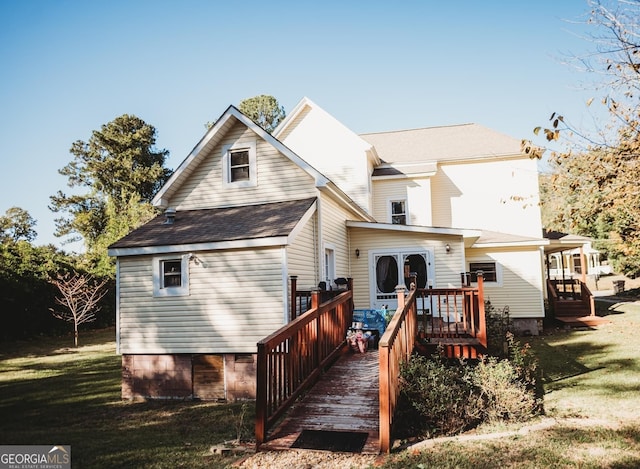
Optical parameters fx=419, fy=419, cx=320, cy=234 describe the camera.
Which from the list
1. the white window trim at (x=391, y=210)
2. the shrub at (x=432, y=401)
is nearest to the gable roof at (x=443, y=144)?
the white window trim at (x=391, y=210)

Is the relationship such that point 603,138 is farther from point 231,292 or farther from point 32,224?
point 32,224

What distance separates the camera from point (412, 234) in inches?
563

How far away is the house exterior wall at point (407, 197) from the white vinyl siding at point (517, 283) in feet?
→ 8.84

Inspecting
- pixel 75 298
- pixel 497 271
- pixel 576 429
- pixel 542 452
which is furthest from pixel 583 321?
pixel 75 298

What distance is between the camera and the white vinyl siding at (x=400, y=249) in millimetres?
14008

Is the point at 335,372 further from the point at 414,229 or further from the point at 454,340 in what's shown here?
the point at 414,229

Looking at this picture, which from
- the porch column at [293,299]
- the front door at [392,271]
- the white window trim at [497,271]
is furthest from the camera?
the white window trim at [497,271]

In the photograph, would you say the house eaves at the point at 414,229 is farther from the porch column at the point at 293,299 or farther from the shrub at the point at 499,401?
the shrub at the point at 499,401

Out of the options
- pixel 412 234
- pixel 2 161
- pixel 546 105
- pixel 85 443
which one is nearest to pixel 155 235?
pixel 85 443

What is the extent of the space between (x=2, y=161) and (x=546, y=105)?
39202 millimetres

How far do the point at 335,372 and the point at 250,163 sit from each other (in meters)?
6.61

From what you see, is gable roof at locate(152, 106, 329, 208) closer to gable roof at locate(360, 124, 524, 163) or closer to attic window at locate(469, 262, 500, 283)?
gable roof at locate(360, 124, 524, 163)

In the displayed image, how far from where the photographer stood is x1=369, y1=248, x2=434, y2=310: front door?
46.9 feet

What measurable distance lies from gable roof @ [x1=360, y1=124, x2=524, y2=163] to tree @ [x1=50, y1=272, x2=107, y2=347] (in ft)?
51.5
